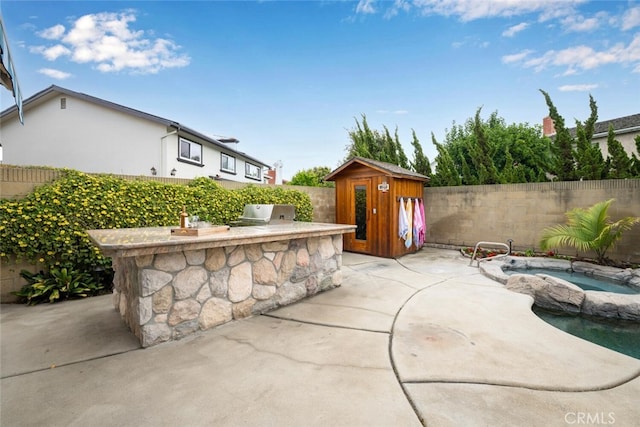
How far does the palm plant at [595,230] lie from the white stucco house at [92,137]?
11.5m

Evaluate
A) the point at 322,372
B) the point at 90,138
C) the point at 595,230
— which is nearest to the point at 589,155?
the point at 595,230

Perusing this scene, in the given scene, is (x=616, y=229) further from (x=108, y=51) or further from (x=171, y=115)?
(x=171, y=115)

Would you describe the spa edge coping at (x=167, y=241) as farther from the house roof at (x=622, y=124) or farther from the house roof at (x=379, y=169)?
the house roof at (x=622, y=124)

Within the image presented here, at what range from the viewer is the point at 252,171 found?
1767cm

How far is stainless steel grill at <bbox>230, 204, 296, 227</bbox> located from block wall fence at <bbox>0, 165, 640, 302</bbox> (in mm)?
1330

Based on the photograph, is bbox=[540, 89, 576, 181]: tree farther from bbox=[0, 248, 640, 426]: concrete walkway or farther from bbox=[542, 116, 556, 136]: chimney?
bbox=[542, 116, 556, 136]: chimney

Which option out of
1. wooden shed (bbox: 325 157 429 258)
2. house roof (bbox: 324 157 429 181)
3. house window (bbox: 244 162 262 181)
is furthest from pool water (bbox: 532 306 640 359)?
house window (bbox: 244 162 262 181)

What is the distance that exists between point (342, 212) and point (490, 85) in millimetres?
6298

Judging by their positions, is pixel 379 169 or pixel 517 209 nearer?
pixel 379 169

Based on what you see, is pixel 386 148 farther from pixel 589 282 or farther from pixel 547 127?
pixel 547 127

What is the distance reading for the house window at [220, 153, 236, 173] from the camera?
13398mm

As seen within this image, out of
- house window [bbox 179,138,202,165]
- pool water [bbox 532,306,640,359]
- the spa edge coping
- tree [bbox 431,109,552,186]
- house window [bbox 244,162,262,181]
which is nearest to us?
the spa edge coping

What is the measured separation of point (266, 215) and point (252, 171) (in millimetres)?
13882

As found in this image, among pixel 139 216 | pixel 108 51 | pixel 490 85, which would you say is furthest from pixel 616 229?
pixel 108 51
